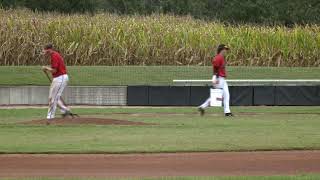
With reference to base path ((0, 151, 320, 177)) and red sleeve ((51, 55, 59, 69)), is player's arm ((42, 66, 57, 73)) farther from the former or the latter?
base path ((0, 151, 320, 177))

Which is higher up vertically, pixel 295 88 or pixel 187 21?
pixel 187 21

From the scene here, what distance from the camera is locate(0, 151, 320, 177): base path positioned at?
11.5m

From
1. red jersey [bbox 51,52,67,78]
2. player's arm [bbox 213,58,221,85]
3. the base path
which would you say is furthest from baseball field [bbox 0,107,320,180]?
red jersey [bbox 51,52,67,78]

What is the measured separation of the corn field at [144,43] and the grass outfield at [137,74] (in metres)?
2.54

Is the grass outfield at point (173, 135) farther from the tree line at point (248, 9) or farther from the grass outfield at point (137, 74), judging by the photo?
the tree line at point (248, 9)

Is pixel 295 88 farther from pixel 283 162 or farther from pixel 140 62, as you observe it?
pixel 283 162

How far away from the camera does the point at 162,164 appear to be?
40.8 ft

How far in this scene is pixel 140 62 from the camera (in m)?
36.9

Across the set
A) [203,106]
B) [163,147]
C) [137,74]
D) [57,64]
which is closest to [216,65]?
[203,106]

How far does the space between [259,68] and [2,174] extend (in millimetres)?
24223

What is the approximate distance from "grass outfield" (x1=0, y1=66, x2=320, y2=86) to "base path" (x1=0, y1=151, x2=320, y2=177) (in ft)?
A: 57.6

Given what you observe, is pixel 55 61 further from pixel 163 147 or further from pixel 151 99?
pixel 151 99

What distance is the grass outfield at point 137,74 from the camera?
31406 mm

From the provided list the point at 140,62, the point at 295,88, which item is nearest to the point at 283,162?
the point at 295,88
